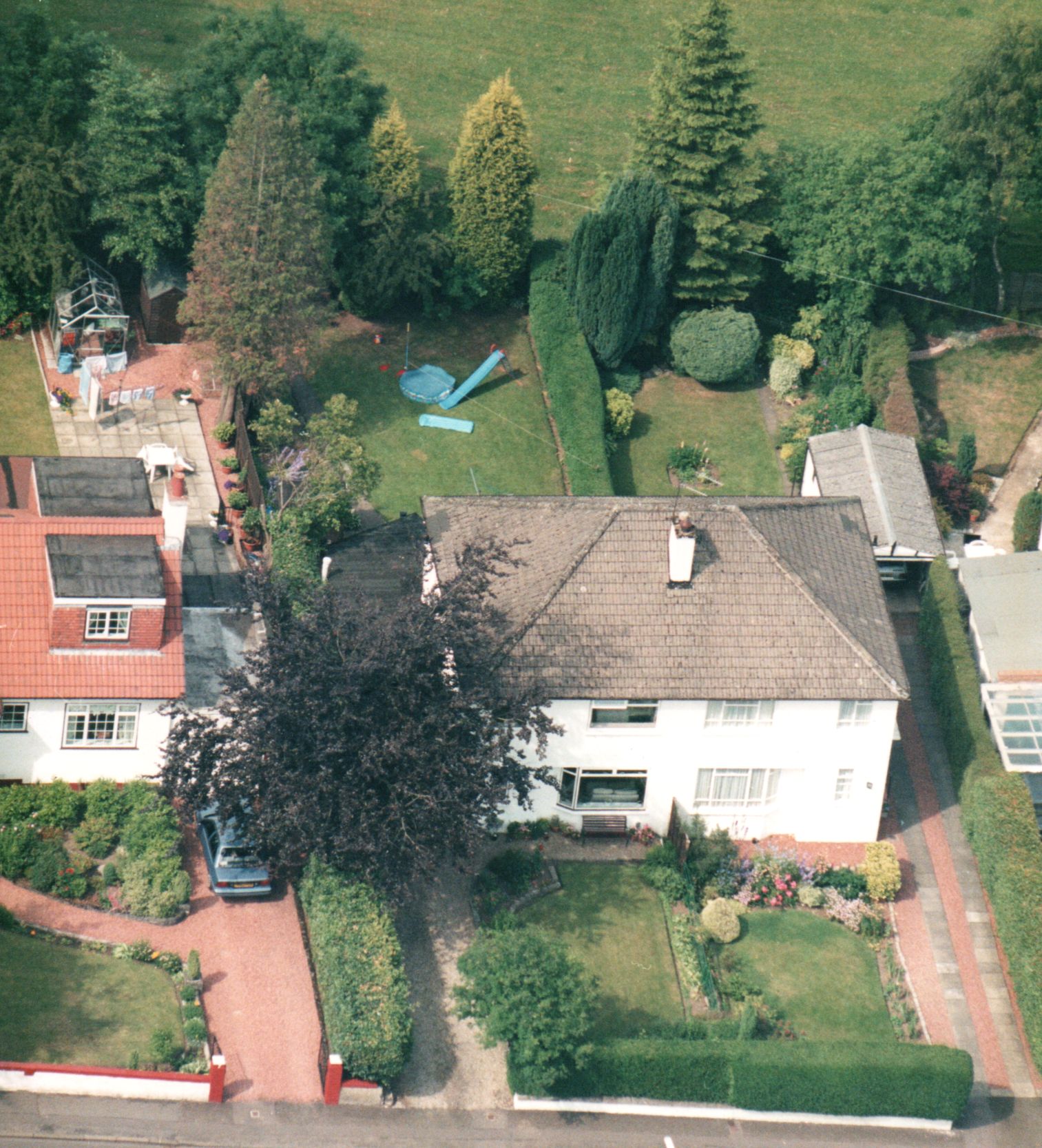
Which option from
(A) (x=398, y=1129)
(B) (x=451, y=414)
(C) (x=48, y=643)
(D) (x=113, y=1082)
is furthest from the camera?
(B) (x=451, y=414)

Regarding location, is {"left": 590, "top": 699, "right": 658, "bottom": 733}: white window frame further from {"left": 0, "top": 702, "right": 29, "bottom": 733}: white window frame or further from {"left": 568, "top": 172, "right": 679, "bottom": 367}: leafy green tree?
{"left": 568, "top": 172, "right": 679, "bottom": 367}: leafy green tree

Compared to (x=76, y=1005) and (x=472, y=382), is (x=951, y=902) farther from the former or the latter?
(x=472, y=382)

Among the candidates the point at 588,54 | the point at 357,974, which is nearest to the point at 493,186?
the point at 588,54

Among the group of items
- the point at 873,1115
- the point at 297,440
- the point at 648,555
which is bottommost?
the point at 873,1115

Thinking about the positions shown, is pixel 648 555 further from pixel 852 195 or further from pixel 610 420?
pixel 852 195

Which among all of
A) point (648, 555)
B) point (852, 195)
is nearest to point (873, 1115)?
point (648, 555)

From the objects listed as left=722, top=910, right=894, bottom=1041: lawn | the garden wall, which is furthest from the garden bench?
the garden wall

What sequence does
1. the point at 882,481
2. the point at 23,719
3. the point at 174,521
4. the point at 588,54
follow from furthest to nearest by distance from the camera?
1. the point at 588,54
2. the point at 882,481
3. the point at 174,521
4. the point at 23,719
